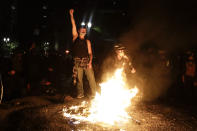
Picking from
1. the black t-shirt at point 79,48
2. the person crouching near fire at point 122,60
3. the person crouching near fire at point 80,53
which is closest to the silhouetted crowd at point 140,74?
the person crouching near fire at point 122,60

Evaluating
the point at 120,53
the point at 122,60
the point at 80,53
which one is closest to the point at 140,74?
the point at 122,60

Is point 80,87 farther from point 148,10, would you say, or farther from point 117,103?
point 148,10

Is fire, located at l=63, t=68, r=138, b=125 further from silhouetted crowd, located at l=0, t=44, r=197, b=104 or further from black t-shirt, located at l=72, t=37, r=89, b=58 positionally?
silhouetted crowd, located at l=0, t=44, r=197, b=104

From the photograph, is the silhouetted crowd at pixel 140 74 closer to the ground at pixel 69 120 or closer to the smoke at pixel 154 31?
the smoke at pixel 154 31

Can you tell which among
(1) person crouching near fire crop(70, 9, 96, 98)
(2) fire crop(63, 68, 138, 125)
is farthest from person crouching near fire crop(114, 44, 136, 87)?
(1) person crouching near fire crop(70, 9, 96, 98)

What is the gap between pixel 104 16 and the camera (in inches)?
1081

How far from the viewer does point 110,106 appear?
17.9 ft

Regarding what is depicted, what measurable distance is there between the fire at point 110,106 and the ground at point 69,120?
9.2 inches

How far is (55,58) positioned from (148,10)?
7.75 meters

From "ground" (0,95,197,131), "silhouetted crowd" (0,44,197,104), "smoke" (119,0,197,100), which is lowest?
"ground" (0,95,197,131)

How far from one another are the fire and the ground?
235 millimetres

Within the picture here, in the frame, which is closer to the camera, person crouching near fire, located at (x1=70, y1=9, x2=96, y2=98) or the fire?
the fire

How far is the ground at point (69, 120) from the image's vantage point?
4.05 meters

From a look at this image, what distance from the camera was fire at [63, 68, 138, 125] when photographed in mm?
4559
